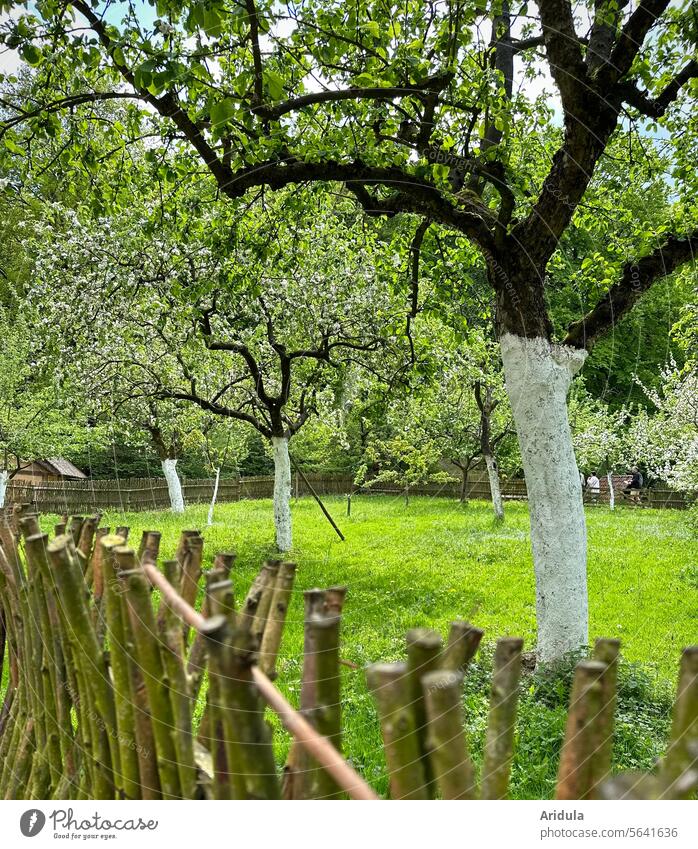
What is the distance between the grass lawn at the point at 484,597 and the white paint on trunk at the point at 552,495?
1.27ft

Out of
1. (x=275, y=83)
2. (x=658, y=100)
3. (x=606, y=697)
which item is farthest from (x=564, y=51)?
(x=606, y=697)

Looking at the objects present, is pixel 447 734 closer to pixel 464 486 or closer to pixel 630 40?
pixel 630 40

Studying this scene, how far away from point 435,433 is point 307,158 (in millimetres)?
13466

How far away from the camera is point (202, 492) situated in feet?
61.3

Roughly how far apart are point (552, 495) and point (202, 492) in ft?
51.6

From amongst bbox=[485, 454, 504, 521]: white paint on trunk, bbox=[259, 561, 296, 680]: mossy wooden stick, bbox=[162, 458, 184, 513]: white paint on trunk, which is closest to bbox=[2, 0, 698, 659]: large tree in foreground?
bbox=[259, 561, 296, 680]: mossy wooden stick

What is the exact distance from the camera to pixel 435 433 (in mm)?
17125

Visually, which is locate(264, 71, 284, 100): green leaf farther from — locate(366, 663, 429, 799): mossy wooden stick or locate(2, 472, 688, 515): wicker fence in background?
locate(2, 472, 688, 515): wicker fence in background

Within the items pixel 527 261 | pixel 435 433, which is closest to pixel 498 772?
pixel 527 261

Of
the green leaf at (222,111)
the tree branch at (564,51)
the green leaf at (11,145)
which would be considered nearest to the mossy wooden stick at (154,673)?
the green leaf at (222,111)

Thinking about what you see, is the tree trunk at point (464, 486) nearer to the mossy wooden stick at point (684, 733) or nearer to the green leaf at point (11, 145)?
the green leaf at point (11, 145)

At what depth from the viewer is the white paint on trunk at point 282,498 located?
9578 mm

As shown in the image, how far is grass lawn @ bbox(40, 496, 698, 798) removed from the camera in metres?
3.24
